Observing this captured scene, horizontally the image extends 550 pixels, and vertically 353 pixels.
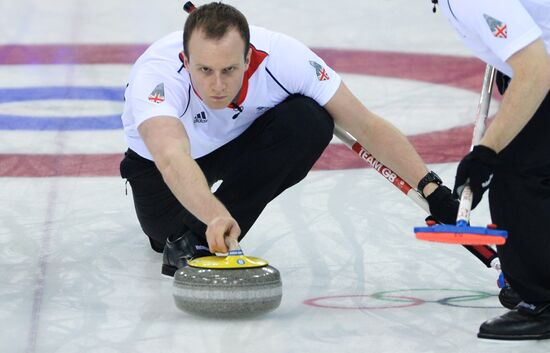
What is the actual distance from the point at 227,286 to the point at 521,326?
68cm

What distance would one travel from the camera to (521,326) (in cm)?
292

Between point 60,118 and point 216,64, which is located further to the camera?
point 60,118

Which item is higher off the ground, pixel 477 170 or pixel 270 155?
pixel 477 170

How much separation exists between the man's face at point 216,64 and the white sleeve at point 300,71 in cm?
19

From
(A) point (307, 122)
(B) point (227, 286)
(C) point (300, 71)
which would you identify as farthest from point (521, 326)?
(C) point (300, 71)

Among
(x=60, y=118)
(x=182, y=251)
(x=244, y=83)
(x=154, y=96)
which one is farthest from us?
(x=60, y=118)

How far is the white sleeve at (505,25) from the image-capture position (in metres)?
2.65

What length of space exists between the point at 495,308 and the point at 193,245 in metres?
0.81

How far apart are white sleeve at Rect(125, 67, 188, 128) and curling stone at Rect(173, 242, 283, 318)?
1.28ft

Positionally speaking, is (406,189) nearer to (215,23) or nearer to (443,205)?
(443,205)

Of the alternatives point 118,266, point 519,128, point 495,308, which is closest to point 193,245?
point 118,266

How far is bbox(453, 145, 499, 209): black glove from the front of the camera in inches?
107

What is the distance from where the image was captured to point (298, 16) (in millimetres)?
6664

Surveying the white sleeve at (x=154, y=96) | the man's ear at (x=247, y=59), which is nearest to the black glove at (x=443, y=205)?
the man's ear at (x=247, y=59)
